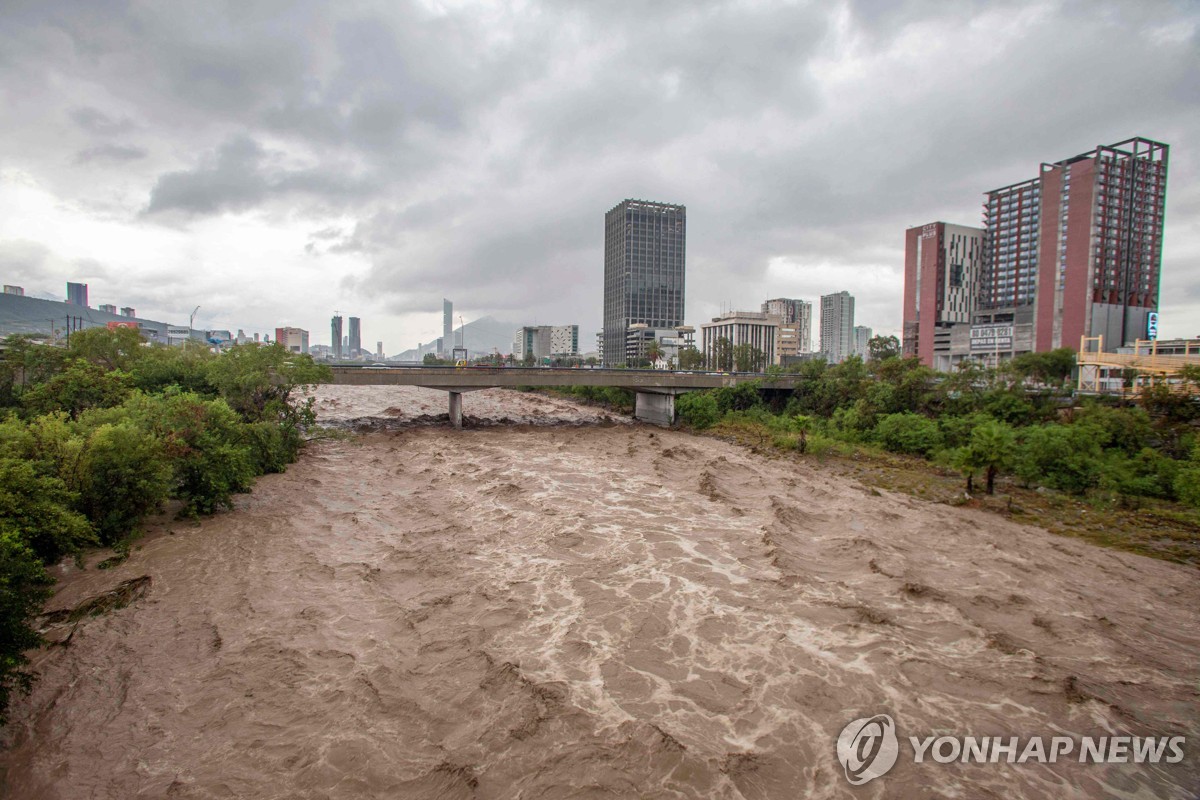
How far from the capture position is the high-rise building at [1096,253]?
77.6 metres

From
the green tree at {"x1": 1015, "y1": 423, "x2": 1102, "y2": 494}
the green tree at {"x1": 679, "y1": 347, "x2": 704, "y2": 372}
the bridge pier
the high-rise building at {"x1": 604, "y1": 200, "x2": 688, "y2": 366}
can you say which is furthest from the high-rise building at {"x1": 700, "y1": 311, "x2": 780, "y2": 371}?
the green tree at {"x1": 1015, "y1": 423, "x2": 1102, "y2": 494}

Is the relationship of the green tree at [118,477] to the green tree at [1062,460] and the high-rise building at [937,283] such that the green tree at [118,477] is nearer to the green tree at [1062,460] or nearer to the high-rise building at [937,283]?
the green tree at [1062,460]

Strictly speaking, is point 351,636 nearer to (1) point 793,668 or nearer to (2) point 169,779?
(2) point 169,779

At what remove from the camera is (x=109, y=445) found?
1672 centimetres

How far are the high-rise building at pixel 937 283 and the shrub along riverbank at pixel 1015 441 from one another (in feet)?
218

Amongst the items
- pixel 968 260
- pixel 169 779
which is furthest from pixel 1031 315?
pixel 169 779

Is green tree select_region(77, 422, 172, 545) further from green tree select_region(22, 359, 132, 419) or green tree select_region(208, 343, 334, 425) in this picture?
green tree select_region(208, 343, 334, 425)

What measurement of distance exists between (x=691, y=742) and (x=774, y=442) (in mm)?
34168

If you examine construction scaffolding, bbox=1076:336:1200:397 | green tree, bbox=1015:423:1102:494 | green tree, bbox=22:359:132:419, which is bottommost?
green tree, bbox=1015:423:1102:494

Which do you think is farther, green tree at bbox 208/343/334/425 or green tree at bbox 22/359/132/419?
green tree at bbox 208/343/334/425

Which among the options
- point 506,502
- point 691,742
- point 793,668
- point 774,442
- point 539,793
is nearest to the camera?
point 539,793

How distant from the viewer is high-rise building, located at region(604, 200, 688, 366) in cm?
18825

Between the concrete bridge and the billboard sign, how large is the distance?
50384mm

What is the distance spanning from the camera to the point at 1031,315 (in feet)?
307
